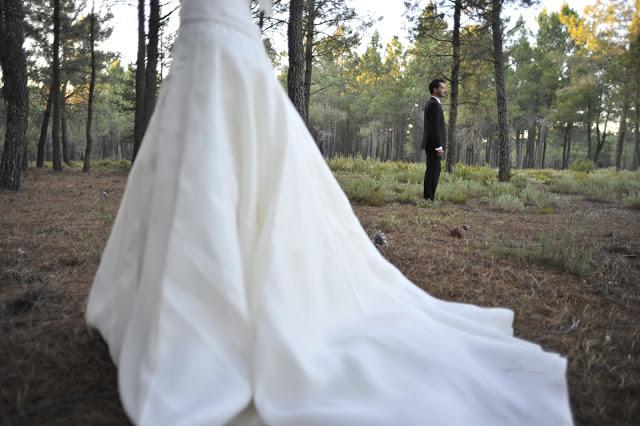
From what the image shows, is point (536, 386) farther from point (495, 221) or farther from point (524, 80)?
point (524, 80)

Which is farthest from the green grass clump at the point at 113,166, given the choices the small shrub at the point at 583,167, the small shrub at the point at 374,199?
the small shrub at the point at 583,167

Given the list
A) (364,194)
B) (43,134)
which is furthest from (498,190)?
(43,134)

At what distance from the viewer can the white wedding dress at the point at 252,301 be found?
1.44 m

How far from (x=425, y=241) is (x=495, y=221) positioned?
2350 millimetres

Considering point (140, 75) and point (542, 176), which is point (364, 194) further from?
point (542, 176)

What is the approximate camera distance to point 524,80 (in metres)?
37.2

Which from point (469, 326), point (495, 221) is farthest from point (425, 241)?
point (469, 326)

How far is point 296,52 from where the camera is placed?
7.82 metres

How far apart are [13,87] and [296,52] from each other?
624cm

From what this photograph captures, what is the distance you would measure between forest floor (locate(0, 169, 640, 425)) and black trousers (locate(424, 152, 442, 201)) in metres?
1.53

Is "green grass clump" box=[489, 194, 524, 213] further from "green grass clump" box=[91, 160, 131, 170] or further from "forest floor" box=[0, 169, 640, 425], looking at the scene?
"green grass clump" box=[91, 160, 131, 170]

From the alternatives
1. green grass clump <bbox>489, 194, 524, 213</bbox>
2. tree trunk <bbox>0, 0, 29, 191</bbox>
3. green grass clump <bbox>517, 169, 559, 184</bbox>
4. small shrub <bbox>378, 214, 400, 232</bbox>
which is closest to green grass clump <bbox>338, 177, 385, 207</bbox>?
small shrub <bbox>378, 214, 400, 232</bbox>

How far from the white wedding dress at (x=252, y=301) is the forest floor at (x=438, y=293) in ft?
1.05

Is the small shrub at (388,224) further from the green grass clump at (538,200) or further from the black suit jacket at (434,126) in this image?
the green grass clump at (538,200)
